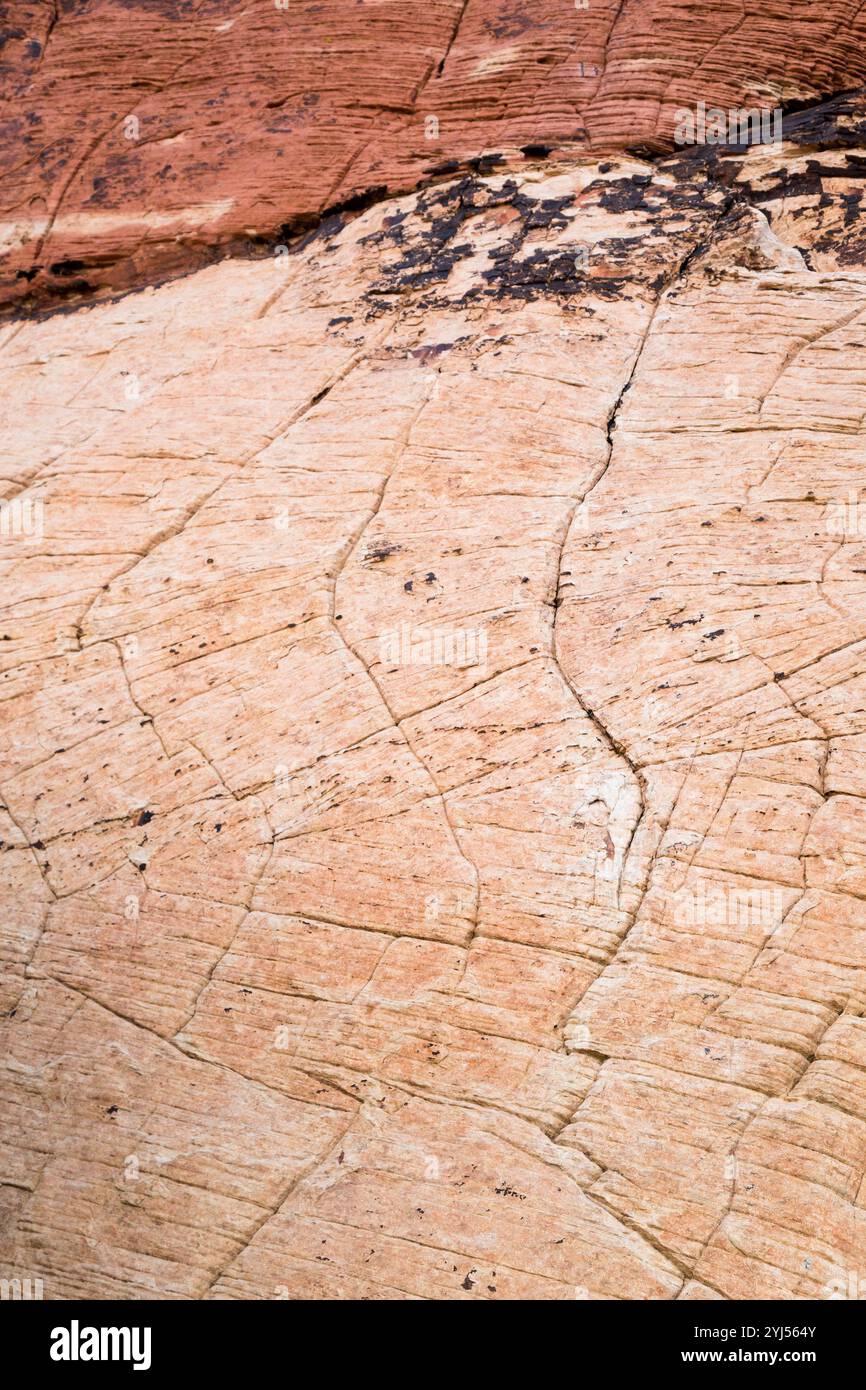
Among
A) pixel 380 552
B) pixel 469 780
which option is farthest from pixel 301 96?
pixel 469 780

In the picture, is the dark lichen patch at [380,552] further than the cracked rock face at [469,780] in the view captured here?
Yes

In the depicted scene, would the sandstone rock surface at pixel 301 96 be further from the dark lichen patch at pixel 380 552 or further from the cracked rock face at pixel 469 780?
the dark lichen patch at pixel 380 552

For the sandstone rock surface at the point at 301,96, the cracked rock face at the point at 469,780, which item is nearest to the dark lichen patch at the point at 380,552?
the cracked rock face at the point at 469,780

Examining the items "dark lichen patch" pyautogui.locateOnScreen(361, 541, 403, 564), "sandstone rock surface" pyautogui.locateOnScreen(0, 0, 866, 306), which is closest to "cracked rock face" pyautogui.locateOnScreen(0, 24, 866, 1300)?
"dark lichen patch" pyautogui.locateOnScreen(361, 541, 403, 564)

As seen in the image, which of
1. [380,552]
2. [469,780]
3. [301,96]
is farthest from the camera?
[301,96]

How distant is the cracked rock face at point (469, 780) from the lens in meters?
4.95

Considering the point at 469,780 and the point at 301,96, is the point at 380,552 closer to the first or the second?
the point at 469,780

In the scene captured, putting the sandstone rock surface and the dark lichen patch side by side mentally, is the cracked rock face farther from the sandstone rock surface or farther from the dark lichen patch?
the sandstone rock surface

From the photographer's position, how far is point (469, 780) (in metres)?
6.05

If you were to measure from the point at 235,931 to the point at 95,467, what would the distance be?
13.3 ft

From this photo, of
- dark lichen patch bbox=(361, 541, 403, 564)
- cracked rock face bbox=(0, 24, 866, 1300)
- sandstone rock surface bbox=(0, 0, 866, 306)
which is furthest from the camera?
sandstone rock surface bbox=(0, 0, 866, 306)

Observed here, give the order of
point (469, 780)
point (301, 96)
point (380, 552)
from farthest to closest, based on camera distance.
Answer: point (301, 96), point (380, 552), point (469, 780)

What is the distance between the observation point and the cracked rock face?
4945 millimetres

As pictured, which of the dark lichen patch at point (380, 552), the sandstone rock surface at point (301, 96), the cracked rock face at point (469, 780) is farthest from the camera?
the sandstone rock surface at point (301, 96)
